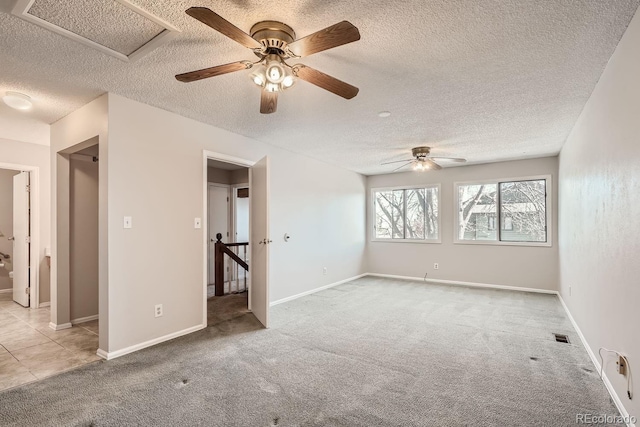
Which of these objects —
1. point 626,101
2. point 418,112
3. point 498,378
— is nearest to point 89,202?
point 418,112

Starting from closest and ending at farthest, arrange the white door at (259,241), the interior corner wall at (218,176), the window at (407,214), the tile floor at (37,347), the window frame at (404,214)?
the tile floor at (37,347) → the white door at (259,241) → the interior corner wall at (218,176) → the window frame at (404,214) → the window at (407,214)

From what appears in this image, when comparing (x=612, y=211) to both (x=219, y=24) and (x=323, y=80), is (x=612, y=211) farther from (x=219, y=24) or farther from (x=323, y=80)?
(x=219, y=24)

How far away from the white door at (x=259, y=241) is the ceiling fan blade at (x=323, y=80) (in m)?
1.74

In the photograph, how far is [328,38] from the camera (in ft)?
5.18

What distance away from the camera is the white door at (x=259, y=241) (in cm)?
368

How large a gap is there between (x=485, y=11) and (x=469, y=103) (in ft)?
4.66

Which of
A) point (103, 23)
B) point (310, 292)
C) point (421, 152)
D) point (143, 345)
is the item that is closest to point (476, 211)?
point (421, 152)

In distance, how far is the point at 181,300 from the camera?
3326 millimetres

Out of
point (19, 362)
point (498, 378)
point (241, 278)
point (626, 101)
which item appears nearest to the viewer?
point (626, 101)

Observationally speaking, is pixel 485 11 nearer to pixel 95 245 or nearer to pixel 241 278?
pixel 95 245

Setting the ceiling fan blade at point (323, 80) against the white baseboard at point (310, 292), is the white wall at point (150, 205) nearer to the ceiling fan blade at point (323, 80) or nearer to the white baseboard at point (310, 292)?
the white baseboard at point (310, 292)

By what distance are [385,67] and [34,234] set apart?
5242 millimetres

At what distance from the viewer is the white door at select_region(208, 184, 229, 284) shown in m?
6.09

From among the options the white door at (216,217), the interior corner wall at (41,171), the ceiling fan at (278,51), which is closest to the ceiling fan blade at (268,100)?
the ceiling fan at (278,51)
